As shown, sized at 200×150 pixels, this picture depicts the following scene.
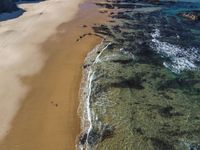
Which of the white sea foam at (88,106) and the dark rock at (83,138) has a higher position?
the dark rock at (83,138)

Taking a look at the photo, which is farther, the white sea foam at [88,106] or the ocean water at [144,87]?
the white sea foam at [88,106]

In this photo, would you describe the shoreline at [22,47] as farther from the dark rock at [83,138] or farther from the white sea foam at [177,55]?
the white sea foam at [177,55]

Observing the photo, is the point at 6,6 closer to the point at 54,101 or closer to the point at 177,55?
the point at 177,55

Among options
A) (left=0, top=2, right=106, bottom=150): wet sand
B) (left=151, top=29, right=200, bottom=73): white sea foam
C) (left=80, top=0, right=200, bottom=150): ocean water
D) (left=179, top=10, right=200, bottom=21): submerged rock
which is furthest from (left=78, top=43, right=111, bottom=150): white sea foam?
(left=179, top=10, right=200, bottom=21): submerged rock

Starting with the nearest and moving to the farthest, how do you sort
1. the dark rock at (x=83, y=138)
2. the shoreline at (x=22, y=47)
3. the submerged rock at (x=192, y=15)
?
the dark rock at (x=83, y=138) → the shoreline at (x=22, y=47) → the submerged rock at (x=192, y=15)

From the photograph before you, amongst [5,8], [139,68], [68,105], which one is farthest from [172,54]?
[5,8]

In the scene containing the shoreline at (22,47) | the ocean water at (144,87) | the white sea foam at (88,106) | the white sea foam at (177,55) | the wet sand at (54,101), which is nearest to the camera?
the wet sand at (54,101)

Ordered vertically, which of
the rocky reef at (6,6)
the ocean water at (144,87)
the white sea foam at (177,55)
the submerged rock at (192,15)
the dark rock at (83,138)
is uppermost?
the rocky reef at (6,6)

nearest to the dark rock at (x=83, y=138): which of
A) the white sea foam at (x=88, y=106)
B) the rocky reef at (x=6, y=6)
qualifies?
the white sea foam at (x=88, y=106)
